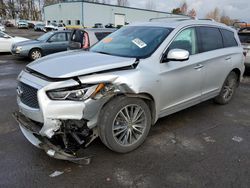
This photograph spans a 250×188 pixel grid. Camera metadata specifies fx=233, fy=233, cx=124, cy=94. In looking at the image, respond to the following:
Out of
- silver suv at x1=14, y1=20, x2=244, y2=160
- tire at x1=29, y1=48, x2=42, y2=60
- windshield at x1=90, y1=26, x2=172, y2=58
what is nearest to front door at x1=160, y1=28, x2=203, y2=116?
silver suv at x1=14, y1=20, x2=244, y2=160

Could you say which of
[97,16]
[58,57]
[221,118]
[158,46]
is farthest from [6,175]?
[97,16]

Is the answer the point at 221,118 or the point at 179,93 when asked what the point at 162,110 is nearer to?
the point at 179,93

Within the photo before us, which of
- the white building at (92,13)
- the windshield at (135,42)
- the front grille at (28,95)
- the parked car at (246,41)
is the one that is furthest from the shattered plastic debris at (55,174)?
the white building at (92,13)

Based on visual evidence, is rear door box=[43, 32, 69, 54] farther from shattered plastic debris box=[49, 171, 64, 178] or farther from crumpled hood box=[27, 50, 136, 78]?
shattered plastic debris box=[49, 171, 64, 178]

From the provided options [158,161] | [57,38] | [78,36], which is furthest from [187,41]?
[57,38]

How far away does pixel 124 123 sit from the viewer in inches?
124

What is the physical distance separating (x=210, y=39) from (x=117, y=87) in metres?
2.50

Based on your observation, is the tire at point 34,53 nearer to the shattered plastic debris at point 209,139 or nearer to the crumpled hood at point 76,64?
the crumpled hood at point 76,64

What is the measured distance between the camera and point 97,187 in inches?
102

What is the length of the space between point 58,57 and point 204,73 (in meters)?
2.49

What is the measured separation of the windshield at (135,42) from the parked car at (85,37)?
391 centimetres

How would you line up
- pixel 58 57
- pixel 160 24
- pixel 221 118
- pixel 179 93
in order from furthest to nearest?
pixel 221 118 < pixel 160 24 < pixel 179 93 < pixel 58 57

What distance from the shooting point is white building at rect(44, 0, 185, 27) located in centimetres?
4326

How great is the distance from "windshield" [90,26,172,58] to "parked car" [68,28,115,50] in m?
3.91
